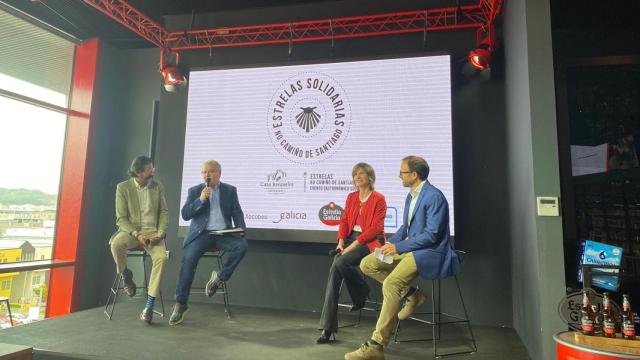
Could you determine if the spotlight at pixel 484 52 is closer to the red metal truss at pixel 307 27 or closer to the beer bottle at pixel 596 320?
the red metal truss at pixel 307 27

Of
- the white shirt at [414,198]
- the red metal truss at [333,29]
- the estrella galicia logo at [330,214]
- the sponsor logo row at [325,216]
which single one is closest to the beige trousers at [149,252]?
the sponsor logo row at [325,216]

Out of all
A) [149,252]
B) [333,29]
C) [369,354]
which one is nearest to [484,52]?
[333,29]

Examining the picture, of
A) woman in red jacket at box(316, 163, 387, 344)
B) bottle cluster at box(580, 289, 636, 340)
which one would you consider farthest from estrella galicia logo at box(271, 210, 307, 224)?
bottle cluster at box(580, 289, 636, 340)

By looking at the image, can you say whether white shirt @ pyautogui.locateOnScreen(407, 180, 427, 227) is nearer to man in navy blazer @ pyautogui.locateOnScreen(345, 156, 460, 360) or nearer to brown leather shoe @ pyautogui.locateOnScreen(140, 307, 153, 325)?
man in navy blazer @ pyautogui.locateOnScreen(345, 156, 460, 360)

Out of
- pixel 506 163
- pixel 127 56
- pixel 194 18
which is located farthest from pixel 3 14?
pixel 506 163

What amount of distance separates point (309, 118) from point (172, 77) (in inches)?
58.7

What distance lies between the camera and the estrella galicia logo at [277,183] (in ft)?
12.9

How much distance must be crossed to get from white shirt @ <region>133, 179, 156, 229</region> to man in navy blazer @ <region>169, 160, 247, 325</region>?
283 millimetres

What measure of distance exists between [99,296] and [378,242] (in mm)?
3583

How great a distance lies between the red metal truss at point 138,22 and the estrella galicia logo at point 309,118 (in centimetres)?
153

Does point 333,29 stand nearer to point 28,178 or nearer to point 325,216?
point 325,216

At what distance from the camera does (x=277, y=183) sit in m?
3.96

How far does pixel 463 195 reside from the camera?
12.3 feet

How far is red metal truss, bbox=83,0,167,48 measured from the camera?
3982 mm
